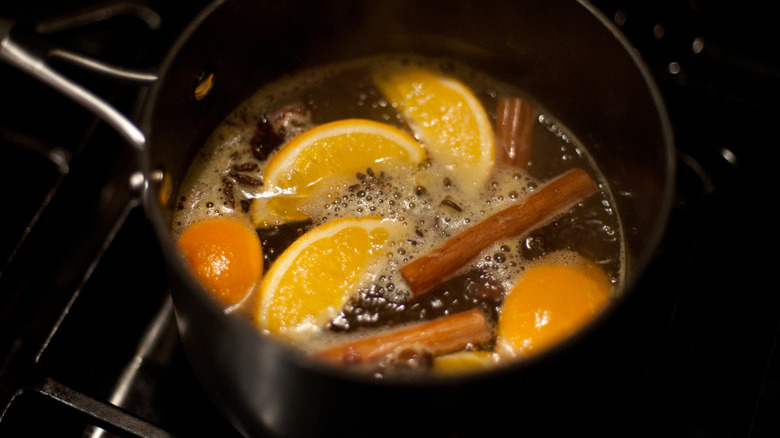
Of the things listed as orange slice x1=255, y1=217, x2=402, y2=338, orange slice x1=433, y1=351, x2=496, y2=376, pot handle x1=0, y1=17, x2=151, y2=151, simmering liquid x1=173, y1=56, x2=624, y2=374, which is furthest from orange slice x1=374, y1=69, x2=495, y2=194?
pot handle x1=0, y1=17, x2=151, y2=151

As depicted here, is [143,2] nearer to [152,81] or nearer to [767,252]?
[152,81]

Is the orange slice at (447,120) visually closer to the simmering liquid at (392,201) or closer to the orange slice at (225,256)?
the simmering liquid at (392,201)

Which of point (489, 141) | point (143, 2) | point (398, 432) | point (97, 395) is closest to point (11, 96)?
point (143, 2)

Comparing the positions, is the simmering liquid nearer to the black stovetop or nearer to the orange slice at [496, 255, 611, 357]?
the orange slice at [496, 255, 611, 357]

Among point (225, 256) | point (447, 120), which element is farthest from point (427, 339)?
point (447, 120)

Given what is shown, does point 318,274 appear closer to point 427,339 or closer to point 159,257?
point 427,339

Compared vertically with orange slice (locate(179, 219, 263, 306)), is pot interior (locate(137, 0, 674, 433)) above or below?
above
